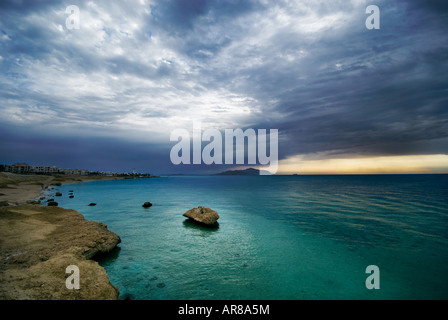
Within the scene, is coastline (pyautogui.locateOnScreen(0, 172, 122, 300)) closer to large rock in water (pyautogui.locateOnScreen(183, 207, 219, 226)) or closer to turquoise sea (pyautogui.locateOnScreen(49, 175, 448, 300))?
turquoise sea (pyautogui.locateOnScreen(49, 175, 448, 300))

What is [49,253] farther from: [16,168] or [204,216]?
[16,168]

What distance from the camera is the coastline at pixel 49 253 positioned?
23.3 feet

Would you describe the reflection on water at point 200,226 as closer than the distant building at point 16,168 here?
Yes

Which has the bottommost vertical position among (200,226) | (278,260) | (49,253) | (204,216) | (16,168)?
(200,226)

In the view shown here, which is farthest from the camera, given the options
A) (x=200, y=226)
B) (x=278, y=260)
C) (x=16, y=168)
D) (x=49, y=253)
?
(x=16, y=168)

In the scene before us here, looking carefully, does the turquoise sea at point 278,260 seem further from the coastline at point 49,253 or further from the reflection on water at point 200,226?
the coastline at point 49,253

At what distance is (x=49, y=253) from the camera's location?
1148cm

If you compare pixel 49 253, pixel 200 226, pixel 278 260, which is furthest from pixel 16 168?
pixel 278 260

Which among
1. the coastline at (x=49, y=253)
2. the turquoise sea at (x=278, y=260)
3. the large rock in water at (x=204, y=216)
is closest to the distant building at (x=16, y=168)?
the coastline at (x=49, y=253)
